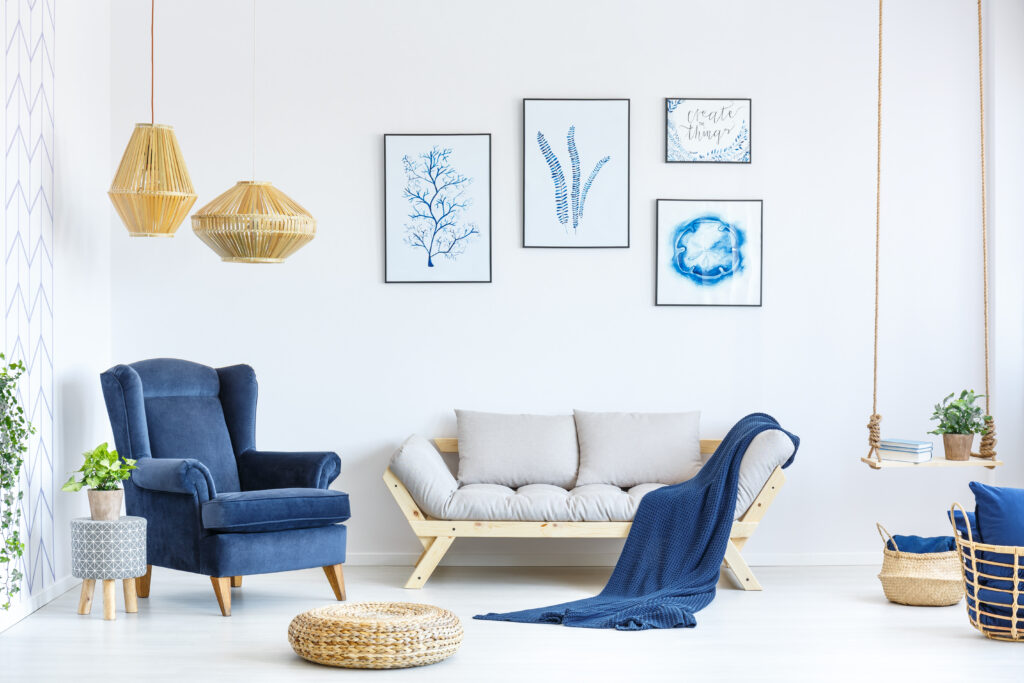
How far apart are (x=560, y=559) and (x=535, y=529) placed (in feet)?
2.18

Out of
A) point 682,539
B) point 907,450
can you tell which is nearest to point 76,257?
point 682,539

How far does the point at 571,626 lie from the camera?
3.81 metres

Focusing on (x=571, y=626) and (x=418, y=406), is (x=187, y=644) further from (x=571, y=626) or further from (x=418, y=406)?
(x=418, y=406)

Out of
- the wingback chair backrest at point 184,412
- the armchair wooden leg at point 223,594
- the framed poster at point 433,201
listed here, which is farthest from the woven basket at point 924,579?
the wingback chair backrest at point 184,412

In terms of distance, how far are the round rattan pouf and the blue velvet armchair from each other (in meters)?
0.70

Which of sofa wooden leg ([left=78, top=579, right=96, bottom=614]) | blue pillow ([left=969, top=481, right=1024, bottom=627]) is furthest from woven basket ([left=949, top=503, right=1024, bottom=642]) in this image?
sofa wooden leg ([left=78, top=579, right=96, bottom=614])

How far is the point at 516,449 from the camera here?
15.9ft

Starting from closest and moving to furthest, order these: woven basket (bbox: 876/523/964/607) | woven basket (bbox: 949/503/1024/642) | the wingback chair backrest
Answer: woven basket (bbox: 949/503/1024/642) < woven basket (bbox: 876/523/964/607) < the wingback chair backrest

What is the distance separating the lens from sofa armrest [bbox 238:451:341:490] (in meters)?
4.40

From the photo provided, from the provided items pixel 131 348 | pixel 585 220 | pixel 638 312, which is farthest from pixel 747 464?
pixel 131 348

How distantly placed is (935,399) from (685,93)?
1985mm

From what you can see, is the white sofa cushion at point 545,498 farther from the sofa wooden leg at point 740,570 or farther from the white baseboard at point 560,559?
the white baseboard at point 560,559

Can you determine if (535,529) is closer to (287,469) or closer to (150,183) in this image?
(287,469)

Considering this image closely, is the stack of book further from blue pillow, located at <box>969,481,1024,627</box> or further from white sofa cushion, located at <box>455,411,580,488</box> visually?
white sofa cushion, located at <box>455,411,580,488</box>
